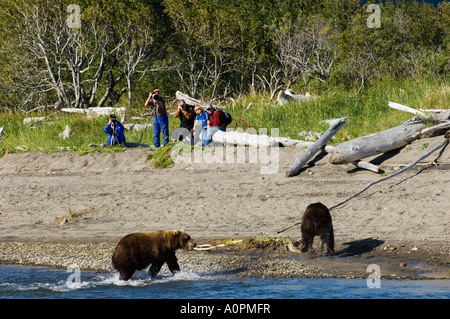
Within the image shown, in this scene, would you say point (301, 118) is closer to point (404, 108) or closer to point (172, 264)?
point (404, 108)

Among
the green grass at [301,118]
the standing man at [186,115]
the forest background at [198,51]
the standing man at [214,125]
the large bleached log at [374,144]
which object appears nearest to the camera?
the large bleached log at [374,144]

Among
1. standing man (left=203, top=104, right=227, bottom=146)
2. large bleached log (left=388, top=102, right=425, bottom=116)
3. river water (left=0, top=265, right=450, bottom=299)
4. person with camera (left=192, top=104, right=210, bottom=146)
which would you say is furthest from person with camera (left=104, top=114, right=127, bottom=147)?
river water (left=0, top=265, right=450, bottom=299)

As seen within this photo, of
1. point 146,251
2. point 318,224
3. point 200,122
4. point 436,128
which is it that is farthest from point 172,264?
point 200,122

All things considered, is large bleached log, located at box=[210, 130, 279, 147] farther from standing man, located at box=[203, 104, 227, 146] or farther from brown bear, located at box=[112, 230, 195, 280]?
brown bear, located at box=[112, 230, 195, 280]

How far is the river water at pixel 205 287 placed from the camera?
785 centimetres

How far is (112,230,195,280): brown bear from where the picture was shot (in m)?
8.39

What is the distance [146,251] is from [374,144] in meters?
6.56

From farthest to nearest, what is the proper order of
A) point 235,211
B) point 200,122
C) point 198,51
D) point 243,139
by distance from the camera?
point 198,51 < point 200,122 < point 243,139 < point 235,211

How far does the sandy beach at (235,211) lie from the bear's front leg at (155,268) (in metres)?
0.71

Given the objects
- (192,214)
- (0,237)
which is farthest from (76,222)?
(192,214)

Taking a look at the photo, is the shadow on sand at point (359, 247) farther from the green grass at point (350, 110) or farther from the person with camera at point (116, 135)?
the person with camera at point (116, 135)

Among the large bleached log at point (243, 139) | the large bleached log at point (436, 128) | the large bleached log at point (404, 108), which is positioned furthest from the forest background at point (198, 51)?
the large bleached log at point (436, 128)

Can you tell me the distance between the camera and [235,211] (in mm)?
12422

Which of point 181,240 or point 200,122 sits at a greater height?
point 200,122
